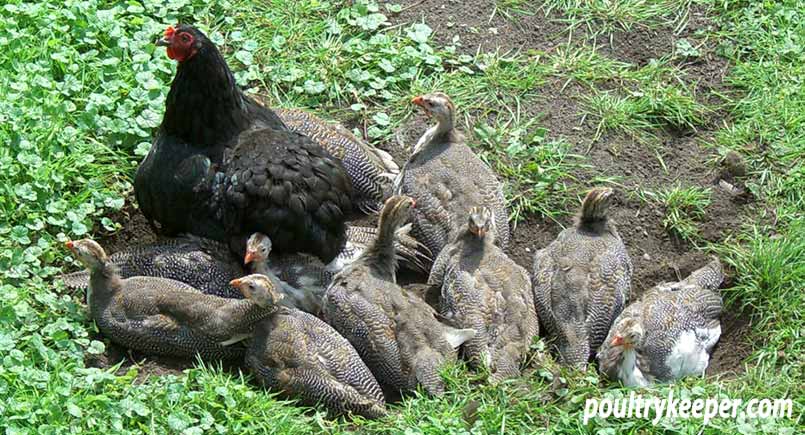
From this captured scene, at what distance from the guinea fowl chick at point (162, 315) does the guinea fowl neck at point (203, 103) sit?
0.86 meters

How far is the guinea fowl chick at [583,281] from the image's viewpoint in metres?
6.72

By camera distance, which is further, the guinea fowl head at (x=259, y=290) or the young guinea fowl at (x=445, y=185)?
the young guinea fowl at (x=445, y=185)

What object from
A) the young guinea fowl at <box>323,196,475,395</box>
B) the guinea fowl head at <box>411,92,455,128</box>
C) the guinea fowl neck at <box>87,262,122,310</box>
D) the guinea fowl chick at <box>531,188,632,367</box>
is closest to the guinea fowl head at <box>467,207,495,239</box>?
the guinea fowl chick at <box>531,188,632,367</box>

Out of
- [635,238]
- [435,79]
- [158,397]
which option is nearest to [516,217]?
[635,238]

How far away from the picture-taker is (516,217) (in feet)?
24.9

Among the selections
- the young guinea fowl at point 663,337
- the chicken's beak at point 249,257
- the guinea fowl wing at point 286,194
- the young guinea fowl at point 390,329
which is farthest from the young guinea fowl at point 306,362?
the young guinea fowl at point 663,337

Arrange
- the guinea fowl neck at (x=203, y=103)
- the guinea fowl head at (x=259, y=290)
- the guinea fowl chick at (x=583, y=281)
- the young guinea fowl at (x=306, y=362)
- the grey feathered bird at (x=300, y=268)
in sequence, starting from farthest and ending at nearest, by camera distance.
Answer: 1. the guinea fowl neck at (x=203, y=103)
2. the grey feathered bird at (x=300, y=268)
3. the guinea fowl chick at (x=583, y=281)
4. the guinea fowl head at (x=259, y=290)
5. the young guinea fowl at (x=306, y=362)

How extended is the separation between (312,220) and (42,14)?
98.2 inches

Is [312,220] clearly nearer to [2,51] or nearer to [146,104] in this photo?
[146,104]

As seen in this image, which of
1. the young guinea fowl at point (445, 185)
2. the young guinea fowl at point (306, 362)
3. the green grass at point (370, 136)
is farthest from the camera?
the young guinea fowl at point (445, 185)

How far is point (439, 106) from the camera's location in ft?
25.0

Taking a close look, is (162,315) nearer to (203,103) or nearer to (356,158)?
(203,103)

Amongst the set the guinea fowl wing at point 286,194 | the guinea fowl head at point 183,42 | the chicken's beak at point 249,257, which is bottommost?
the chicken's beak at point 249,257

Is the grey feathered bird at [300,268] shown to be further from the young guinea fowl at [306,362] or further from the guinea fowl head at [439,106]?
the guinea fowl head at [439,106]
